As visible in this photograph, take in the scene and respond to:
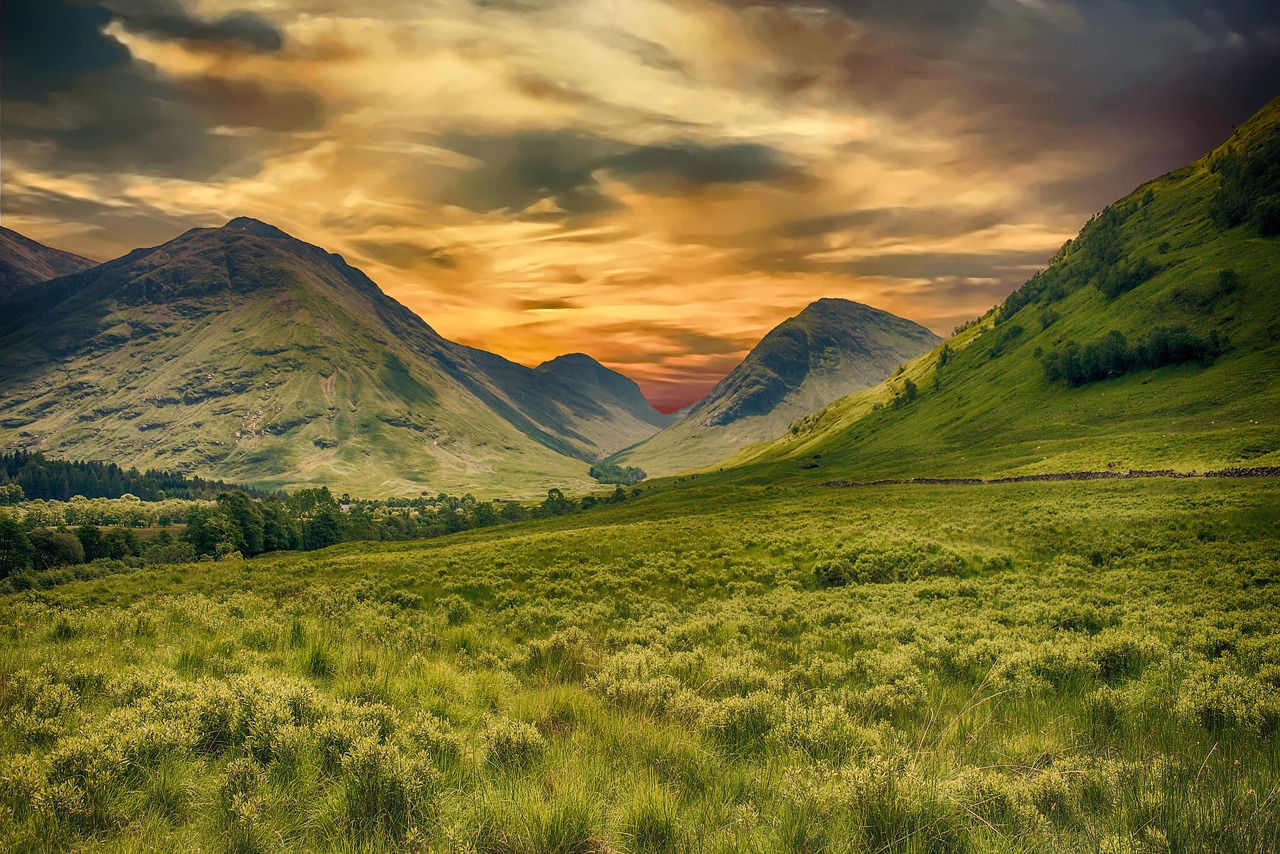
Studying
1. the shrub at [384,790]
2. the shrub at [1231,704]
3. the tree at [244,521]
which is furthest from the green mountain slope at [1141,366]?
the tree at [244,521]

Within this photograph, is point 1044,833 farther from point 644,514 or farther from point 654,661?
point 644,514

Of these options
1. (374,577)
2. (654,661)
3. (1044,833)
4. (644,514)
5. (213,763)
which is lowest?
(644,514)

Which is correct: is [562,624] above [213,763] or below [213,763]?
below

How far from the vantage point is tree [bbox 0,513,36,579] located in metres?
99.8

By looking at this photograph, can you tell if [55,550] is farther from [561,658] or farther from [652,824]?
[652,824]

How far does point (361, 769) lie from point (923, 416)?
686 feet

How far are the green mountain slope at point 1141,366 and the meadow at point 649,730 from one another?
64.3m

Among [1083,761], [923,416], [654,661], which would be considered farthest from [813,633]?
[923,416]

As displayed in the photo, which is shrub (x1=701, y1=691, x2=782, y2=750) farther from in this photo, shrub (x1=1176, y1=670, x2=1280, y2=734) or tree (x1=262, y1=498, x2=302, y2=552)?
tree (x1=262, y1=498, x2=302, y2=552)

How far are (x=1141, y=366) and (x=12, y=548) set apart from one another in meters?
237

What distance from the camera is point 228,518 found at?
119250 mm

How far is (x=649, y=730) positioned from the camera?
7.17 metres

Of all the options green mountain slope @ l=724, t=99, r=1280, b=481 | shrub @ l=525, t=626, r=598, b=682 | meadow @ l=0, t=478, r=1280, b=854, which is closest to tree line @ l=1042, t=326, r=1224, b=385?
green mountain slope @ l=724, t=99, r=1280, b=481

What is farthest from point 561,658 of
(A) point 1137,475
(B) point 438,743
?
(A) point 1137,475
